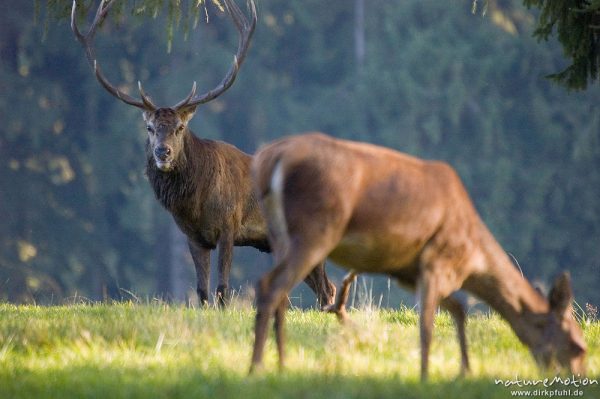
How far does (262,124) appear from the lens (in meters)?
36.2

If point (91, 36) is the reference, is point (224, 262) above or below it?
below

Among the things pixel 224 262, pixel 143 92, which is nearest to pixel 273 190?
pixel 224 262

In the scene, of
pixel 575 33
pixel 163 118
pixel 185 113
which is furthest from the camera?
pixel 185 113

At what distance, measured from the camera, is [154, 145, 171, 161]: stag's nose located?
Answer: 10.5 meters

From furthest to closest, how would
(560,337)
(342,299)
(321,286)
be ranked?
(321,286), (342,299), (560,337)

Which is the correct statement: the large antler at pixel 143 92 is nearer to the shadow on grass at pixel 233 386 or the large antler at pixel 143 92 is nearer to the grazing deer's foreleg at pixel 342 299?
the grazing deer's foreleg at pixel 342 299

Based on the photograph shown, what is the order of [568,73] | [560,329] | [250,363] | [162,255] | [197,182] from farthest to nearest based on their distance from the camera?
[162,255] < [197,182] < [568,73] < [560,329] < [250,363]

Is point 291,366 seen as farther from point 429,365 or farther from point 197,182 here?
point 197,182

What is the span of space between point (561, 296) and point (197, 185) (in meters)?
4.37

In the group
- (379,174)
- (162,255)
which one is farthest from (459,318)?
(162,255)

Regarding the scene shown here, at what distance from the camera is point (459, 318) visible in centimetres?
706

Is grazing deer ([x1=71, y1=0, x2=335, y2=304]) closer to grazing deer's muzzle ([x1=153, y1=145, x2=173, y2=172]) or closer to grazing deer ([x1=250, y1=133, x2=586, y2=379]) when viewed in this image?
grazing deer's muzzle ([x1=153, y1=145, x2=173, y2=172])

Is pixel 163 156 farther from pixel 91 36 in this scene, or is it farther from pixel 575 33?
pixel 575 33

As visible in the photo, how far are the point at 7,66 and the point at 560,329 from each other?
30.0m
